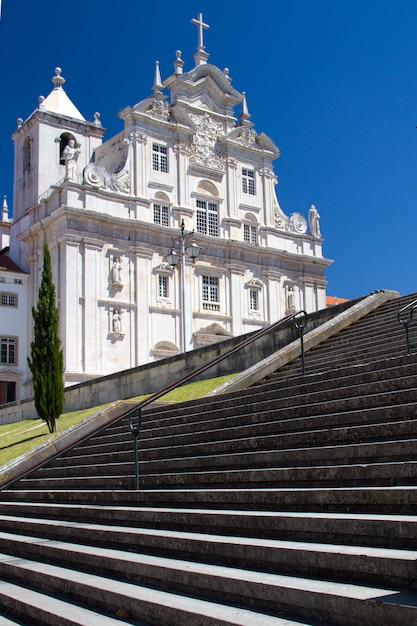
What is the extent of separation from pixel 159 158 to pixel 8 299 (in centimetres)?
1244

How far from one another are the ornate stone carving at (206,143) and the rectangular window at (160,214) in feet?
13.7

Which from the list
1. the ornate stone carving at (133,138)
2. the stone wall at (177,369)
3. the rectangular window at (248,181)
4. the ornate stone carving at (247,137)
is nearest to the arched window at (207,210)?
the rectangular window at (248,181)

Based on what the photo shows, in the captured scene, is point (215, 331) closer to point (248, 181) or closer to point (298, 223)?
point (298, 223)

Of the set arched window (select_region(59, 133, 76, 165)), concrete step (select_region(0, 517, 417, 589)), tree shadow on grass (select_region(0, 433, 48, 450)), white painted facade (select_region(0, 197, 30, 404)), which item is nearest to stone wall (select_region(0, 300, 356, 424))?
tree shadow on grass (select_region(0, 433, 48, 450))

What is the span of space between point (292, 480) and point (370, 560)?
1952mm

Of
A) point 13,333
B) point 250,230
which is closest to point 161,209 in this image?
point 250,230

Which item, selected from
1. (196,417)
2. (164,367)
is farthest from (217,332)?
(196,417)

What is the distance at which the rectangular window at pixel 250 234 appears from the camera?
44.0 m

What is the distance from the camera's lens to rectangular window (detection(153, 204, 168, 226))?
1596 inches

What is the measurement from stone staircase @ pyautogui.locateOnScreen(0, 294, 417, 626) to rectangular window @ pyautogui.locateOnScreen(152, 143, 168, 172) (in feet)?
109

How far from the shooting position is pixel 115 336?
122 feet

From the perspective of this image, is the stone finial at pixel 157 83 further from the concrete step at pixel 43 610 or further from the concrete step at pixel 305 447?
the concrete step at pixel 43 610

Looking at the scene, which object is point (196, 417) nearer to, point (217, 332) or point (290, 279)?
point (217, 332)

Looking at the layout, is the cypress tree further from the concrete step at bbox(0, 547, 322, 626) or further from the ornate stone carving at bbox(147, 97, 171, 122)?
the ornate stone carving at bbox(147, 97, 171, 122)
